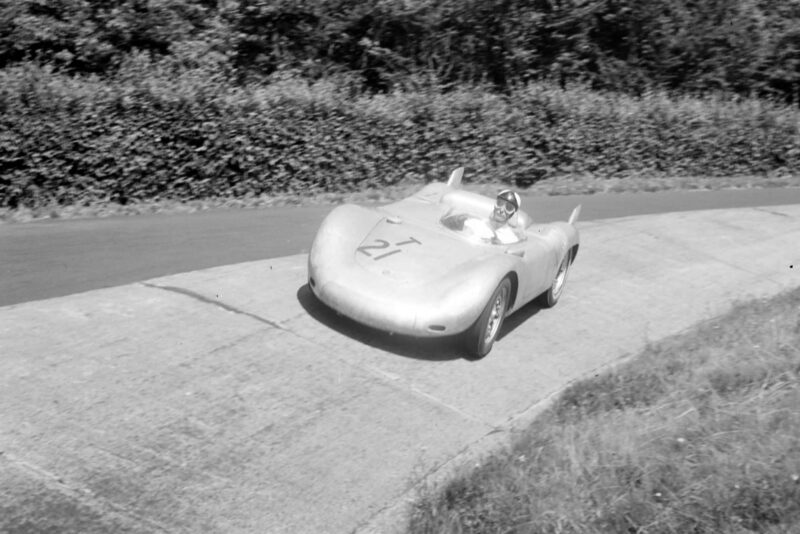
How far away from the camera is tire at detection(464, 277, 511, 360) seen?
8.08m

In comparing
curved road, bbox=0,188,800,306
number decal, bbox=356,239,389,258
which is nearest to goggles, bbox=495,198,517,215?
number decal, bbox=356,239,389,258

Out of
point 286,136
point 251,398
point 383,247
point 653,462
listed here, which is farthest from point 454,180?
point 653,462

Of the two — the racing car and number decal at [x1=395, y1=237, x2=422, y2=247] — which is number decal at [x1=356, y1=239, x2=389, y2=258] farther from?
number decal at [x1=395, y1=237, x2=422, y2=247]

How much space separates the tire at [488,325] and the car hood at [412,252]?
15.7 inches

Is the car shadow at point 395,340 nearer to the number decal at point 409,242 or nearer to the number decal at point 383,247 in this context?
the number decal at point 383,247

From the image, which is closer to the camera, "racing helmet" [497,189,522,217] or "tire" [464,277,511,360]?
"tire" [464,277,511,360]

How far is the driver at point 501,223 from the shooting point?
9.11 meters

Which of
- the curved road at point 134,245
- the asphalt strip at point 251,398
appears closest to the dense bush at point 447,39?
the curved road at point 134,245

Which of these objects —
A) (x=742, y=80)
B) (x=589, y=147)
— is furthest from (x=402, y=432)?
(x=742, y=80)

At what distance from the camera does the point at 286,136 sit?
51.5ft

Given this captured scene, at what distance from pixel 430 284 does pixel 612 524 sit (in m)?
3.31

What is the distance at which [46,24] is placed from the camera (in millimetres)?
18297

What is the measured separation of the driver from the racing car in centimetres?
5

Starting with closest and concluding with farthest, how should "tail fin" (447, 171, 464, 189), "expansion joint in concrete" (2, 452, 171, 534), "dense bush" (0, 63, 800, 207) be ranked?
"expansion joint in concrete" (2, 452, 171, 534) → "tail fin" (447, 171, 464, 189) → "dense bush" (0, 63, 800, 207)
